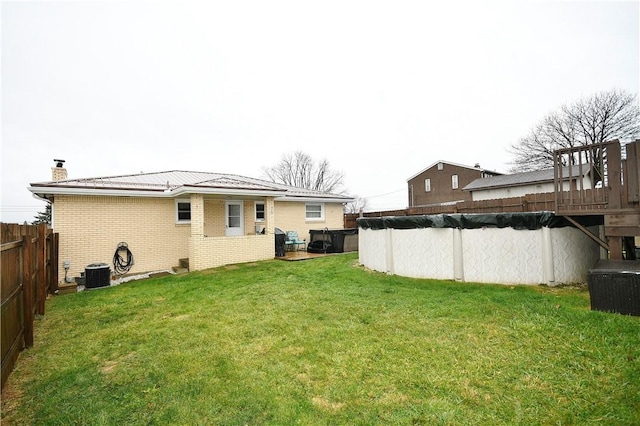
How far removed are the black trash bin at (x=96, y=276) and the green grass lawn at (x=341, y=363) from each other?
3022 mm

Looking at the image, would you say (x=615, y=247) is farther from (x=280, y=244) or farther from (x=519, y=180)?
(x=519, y=180)

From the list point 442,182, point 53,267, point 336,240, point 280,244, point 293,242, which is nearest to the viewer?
point 53,267

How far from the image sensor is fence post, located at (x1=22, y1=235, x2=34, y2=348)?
3855mm

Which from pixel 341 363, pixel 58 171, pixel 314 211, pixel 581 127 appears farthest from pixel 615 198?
pixel 581 127

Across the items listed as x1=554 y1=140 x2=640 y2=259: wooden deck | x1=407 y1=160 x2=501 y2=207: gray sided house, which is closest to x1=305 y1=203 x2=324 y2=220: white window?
x1=554 y1=140 x2=640 y2=259: wooden deck

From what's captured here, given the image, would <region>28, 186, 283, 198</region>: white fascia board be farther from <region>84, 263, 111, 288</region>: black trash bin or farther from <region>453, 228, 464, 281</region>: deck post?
<region>453, 228, 464, 281</region>: deck post

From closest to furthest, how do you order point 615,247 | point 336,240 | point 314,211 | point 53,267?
point 615,247, point 53,267, point 336,240, point 314,211

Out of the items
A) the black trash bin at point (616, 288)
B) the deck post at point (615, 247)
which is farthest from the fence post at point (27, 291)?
the deck post at point (615, 247)

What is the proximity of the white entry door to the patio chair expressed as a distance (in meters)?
2.28

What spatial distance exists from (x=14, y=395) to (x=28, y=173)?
1872 centimetres

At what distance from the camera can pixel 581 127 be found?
2453cm

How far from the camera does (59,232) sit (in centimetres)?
890

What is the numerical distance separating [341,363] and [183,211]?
388 inches

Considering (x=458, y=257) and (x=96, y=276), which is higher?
(x=458, y=257)
